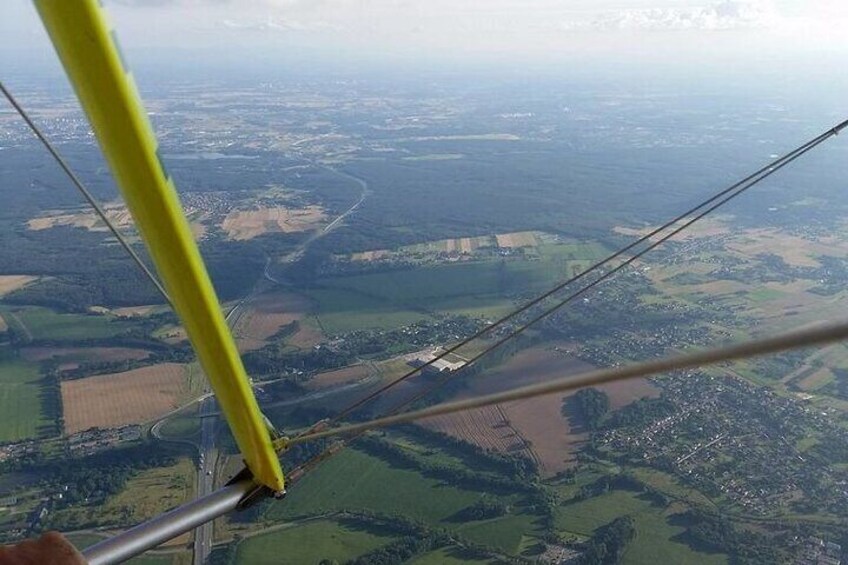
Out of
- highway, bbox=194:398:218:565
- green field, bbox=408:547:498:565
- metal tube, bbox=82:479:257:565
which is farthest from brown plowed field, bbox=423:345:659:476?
metal tube, bbox=82:479:257:565

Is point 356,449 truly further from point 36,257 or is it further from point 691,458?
point 36,257

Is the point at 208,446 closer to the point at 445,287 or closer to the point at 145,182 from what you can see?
the point at 445,287

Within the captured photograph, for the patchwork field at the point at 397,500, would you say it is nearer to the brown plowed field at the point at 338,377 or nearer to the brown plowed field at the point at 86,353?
the brown plowed field at the point at 338,377

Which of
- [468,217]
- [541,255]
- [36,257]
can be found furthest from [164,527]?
[468,217]

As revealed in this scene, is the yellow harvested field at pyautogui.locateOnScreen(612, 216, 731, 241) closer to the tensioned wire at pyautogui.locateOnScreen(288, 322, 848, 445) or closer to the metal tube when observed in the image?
the metal tube

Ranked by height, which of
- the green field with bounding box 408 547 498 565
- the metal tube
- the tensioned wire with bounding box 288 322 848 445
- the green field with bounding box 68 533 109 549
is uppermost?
the tensioned wire with bounding box 288 322 848 445

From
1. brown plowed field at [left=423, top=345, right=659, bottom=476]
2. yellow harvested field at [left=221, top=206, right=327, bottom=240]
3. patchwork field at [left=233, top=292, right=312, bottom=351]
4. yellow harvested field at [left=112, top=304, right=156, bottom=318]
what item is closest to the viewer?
brown plowed field at [left=423, top=345, right=659, bottom=476]
